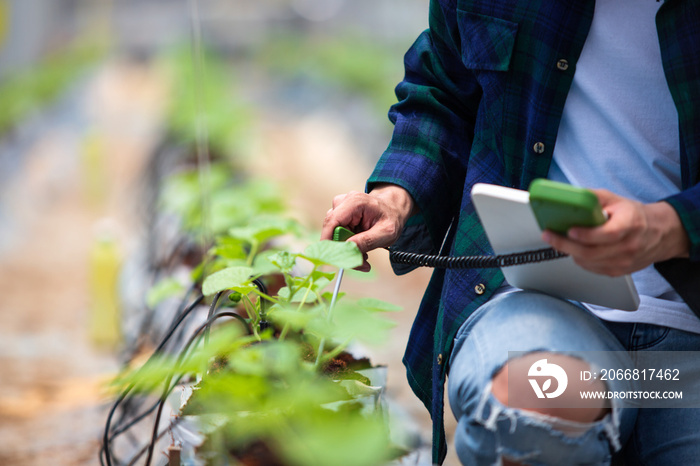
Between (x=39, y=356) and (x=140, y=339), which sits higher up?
(x=140, y=339)

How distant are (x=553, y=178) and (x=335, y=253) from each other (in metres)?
0.29

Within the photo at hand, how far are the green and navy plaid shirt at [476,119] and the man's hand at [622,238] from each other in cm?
3

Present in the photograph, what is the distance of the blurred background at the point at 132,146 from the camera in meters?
1.89

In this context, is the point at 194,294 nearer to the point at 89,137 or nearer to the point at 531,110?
the point at 531,110

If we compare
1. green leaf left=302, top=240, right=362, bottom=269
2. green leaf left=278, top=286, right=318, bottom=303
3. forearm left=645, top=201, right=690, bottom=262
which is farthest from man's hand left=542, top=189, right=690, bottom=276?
green leaf left=278, top=286, right=318, bottom=303

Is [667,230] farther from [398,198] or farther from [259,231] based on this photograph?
[259,231]

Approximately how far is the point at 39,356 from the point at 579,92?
2.00 metres

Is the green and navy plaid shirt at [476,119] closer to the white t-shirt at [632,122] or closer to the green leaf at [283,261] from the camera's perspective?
the white t-shirt at [632,122]

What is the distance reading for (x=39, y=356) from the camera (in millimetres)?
2170

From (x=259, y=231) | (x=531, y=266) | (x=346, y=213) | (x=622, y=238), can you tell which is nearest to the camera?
(x=622, y=238)

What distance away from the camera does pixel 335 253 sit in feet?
2.36

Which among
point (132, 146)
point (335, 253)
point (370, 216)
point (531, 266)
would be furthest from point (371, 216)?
point (132, 146)

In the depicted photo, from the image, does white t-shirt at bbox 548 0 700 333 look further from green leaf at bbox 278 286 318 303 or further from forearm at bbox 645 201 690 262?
green leaf at bbox 278 286 318 303

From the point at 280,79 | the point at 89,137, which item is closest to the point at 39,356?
the point at 89,137
